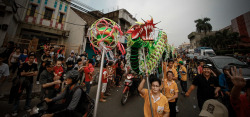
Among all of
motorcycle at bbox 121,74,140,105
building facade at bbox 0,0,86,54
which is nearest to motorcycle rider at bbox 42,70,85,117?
motorcycle at bbox 121,74,140,105

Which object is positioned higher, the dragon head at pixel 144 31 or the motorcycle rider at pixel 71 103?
the dragon head at pixel 144 31

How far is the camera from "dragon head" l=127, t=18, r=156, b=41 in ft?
6.72

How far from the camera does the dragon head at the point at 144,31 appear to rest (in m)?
2.05

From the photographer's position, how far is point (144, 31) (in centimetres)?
215

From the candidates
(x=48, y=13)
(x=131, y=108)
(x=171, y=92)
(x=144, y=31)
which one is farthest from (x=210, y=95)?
(x=48, y=13)

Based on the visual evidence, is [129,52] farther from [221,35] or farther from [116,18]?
[221,35]

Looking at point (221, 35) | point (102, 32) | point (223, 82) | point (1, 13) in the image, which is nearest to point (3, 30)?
point (1, 13)

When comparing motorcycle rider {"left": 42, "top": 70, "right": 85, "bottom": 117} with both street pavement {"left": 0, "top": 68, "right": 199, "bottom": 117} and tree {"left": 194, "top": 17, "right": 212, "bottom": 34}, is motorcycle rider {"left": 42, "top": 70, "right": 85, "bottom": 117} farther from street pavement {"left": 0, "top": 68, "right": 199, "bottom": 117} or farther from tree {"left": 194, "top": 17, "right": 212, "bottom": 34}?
tree {"left": 194, "top": 17, "right": 212, "bottom": 34}

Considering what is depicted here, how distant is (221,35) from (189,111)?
28.7 metres

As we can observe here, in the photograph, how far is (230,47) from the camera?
2145cm

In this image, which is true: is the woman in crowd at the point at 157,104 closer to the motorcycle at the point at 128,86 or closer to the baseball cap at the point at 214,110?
the baseball cap at the point at 214,110

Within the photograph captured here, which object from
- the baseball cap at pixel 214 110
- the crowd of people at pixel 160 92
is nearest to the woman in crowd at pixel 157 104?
the crowd of people at pixel 160 92

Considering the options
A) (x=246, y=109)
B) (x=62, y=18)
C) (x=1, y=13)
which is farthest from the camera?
(x=62, y=18)

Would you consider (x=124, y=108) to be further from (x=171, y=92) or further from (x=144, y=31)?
(x=144, y=31)
